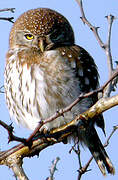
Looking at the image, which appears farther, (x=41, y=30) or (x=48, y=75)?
(x=41, y=30)

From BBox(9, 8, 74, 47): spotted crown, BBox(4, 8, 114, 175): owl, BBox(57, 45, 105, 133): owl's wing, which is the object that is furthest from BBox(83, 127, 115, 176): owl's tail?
BBox(9, 8, 74, 47): spotted crown

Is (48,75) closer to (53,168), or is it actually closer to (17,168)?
(17,168)

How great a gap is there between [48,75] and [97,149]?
1.17 m

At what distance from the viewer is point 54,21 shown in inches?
200

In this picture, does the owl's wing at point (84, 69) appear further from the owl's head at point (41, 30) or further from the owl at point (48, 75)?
the owl's head at point (41, 30)

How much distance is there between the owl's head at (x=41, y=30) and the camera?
190 inches

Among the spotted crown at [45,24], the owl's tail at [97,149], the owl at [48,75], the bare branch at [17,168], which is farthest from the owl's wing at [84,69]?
the bare branch at [17,168]

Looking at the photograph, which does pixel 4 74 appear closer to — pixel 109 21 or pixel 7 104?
pixel 7 104

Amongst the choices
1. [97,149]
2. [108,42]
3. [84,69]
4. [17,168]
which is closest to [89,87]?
[84,69]

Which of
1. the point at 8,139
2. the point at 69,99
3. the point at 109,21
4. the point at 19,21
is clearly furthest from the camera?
the point at 19,21

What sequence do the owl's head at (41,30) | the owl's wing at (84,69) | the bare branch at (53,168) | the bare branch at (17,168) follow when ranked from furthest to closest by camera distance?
the owl's head at (41,30), the owl's wing at (84,69), the bare branch at (17,168), the bare branch at (53,168)

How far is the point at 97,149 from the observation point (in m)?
4.78

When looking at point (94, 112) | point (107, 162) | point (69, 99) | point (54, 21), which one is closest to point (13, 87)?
point (69, 99)

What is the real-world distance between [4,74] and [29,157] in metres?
1.56
